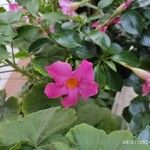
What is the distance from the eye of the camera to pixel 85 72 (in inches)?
33.8

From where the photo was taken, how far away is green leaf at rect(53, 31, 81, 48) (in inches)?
35.4

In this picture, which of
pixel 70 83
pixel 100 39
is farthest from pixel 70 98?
pixel 100 39

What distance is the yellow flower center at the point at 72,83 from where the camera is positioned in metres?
0.89

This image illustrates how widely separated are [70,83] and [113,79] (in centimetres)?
11

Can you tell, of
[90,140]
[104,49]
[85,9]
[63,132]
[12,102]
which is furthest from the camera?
[85,9]

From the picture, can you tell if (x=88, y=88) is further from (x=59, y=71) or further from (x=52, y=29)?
(x=52, y=29)

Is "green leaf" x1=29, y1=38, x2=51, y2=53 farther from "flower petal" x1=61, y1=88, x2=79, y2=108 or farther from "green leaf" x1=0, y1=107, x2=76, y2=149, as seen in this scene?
"green leaf" x1=0, y1=107, x2=76, y2=149

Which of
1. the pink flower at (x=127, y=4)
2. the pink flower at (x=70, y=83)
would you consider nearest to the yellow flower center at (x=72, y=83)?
the pink flower at (x=70, y=83)

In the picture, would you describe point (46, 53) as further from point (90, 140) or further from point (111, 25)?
point (90, 140)

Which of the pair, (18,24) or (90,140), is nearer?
(90,140)

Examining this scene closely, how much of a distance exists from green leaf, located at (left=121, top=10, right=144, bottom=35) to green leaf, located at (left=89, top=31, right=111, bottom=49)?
0.07 meters

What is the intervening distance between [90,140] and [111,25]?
502 mm

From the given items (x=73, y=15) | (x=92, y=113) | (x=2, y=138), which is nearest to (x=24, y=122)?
(x=2, y=138)

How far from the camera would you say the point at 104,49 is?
0.92m
